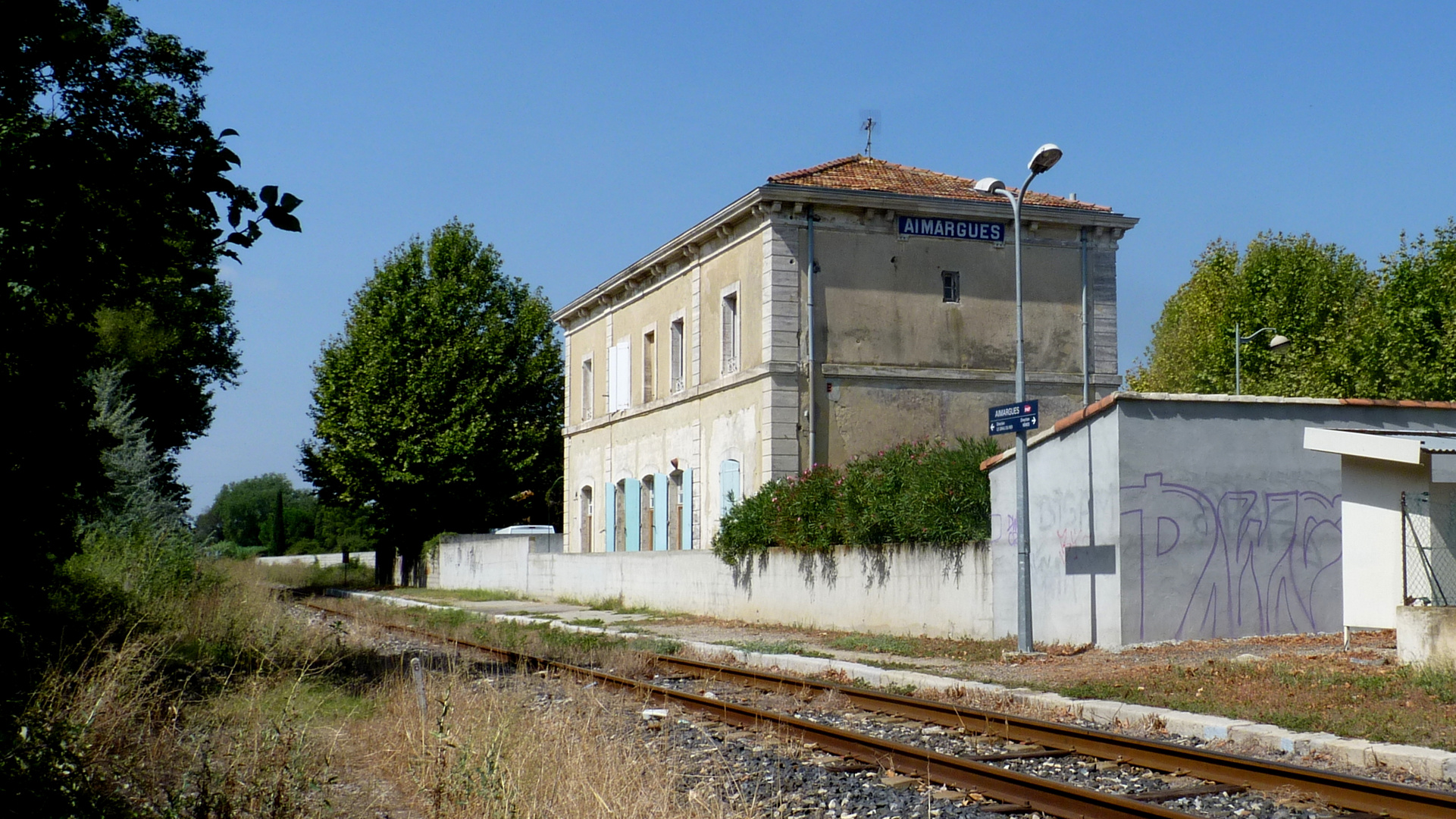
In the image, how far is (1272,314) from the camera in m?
47.9

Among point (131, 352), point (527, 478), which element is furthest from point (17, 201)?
point (527, 478)

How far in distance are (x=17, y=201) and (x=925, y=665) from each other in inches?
417

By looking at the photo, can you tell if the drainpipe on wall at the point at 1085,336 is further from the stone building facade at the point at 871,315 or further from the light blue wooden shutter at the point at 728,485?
the light blue wooden shutter at the point at 728,485

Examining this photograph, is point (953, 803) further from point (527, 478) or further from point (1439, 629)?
point (527, 478)

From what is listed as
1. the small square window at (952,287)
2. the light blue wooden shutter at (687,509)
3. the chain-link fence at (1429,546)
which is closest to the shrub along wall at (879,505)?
the light blue wooden shutter at (687,509)

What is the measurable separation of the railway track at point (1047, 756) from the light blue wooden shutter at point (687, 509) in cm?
1651

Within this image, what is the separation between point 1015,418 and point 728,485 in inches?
483

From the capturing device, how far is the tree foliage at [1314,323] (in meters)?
37.0

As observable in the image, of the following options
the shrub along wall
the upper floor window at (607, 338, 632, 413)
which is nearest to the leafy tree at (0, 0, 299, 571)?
the shrub along wall

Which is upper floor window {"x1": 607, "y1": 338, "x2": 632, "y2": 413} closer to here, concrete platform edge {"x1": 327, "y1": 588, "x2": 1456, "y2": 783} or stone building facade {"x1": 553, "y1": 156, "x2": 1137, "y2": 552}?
stone building facade {"x1": 553, "y1": 156, "x2": 1137, "y2": 552}

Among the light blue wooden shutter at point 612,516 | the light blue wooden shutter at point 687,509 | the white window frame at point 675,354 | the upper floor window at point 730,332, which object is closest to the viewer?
the upper floor window at point 730,332

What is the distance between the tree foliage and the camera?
37.0 metres

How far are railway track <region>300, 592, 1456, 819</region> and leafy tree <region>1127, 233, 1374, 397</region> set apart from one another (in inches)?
1485

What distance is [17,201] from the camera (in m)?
6.53
